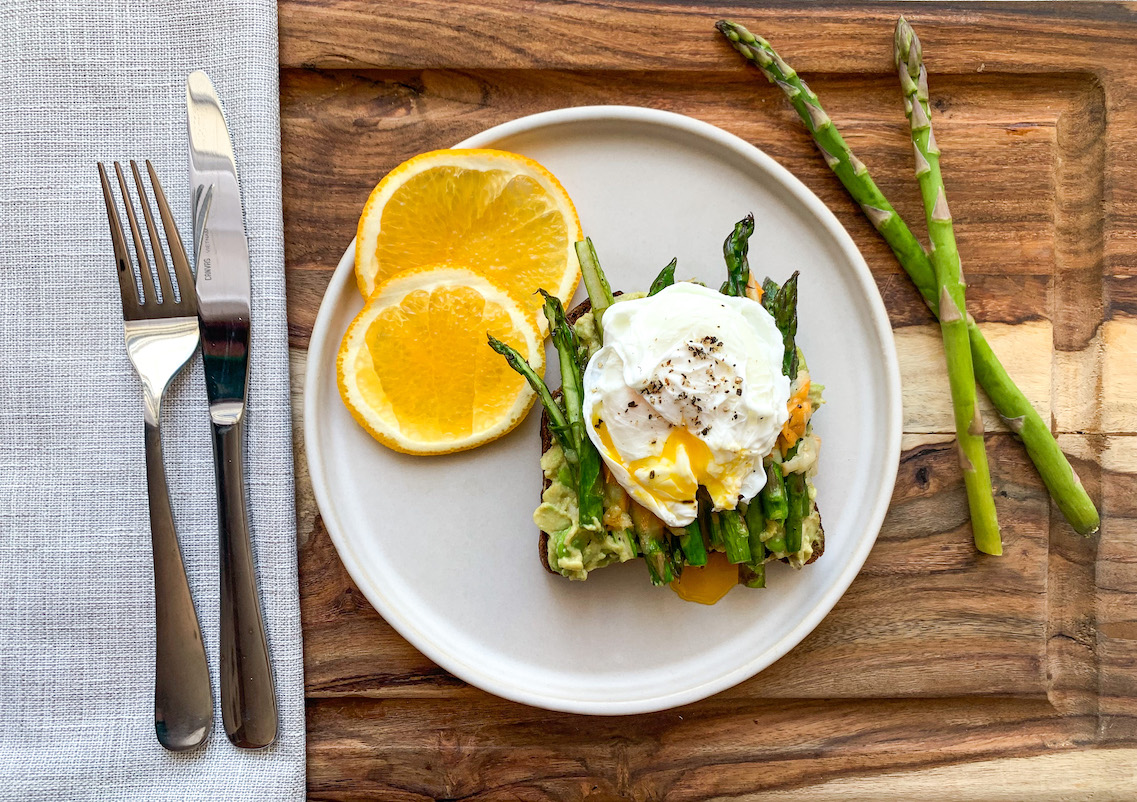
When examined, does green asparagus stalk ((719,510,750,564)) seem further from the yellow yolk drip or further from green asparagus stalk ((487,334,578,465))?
green asparagus stalk ((487,334,578,465))

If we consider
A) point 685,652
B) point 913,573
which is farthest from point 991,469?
point 685,652

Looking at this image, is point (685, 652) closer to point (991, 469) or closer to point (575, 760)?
point (575, 760)

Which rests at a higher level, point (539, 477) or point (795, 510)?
point (795, 510)

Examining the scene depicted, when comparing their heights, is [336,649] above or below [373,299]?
below

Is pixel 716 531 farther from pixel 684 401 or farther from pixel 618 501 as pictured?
pixel 684 401

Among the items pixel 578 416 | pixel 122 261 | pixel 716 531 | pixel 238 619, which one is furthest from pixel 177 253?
pixel 716 531
